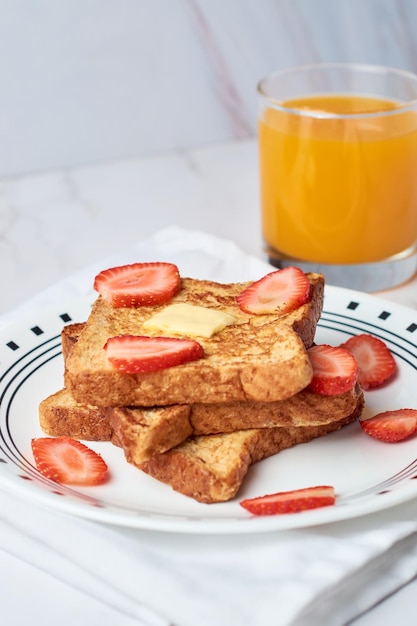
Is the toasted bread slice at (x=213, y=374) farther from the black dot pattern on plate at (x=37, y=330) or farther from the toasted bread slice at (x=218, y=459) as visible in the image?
the black dot pattern on plate at (x=37, y=330)

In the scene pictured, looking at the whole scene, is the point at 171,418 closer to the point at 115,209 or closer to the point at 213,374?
the point at 213,374

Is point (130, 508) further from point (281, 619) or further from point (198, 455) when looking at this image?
point (281, 619)

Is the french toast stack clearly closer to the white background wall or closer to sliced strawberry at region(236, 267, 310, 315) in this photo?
sliced strawberry at region(236, 267, 310, 315)

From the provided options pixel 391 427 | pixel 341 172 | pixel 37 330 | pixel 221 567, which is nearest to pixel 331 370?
pixel 391 427

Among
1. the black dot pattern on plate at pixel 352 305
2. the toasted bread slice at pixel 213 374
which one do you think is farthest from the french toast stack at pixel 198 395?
the black dot pattern on plate at pixel 352 305

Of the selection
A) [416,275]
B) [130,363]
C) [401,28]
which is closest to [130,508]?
[130,363]

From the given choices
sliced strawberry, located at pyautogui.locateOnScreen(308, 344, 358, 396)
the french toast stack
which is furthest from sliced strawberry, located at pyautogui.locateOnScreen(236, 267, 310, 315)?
sliced strawberry, located at pyautogui.locateOnScreen(308, 344, 358, 396)
